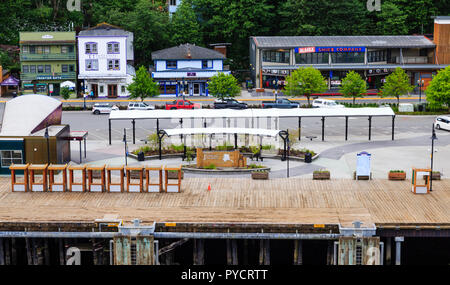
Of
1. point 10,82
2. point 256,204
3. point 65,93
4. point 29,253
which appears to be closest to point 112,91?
point 65,93

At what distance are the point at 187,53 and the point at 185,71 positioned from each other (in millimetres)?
2448

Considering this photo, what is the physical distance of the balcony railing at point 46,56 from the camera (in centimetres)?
9294

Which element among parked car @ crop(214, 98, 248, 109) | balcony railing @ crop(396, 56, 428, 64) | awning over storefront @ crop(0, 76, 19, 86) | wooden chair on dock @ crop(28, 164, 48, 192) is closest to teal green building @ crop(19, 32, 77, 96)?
awning over storefront @ crop(0, 76, 19, 86)

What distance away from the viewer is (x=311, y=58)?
313ft

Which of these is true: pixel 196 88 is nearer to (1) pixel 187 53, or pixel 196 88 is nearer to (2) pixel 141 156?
(1) pixel 187 53

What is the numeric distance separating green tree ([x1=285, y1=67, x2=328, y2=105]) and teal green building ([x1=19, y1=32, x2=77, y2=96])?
96.1 ft

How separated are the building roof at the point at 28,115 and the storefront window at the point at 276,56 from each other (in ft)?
153

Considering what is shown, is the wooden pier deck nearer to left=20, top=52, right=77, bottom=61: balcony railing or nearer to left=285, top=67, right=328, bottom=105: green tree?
left=285, top=67, right=328, bottom=105: green tree

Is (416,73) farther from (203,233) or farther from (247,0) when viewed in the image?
(203,233)

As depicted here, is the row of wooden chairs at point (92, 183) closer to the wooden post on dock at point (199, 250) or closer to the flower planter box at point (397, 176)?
the wooden post on dock at point (199, 250)

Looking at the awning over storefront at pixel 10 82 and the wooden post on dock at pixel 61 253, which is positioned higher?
the awning over storefront at pixel 10 82

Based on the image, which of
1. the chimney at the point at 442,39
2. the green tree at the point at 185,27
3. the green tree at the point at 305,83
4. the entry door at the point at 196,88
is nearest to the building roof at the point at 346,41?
the chimney at the point at 442,39

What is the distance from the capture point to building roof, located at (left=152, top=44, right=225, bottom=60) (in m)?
94.1
